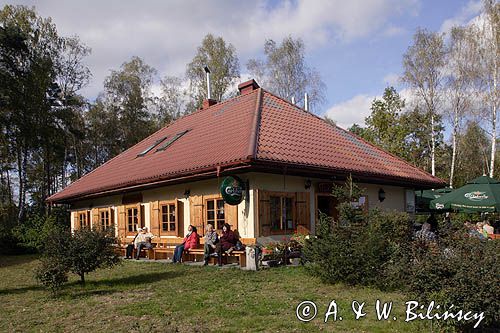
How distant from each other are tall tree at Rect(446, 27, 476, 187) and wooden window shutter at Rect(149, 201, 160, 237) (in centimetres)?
1887

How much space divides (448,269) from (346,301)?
87.2 inches

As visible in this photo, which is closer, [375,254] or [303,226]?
[375,254]

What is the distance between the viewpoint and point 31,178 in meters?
38.8

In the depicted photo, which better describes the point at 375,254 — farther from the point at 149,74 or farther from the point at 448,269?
the point at 149,74

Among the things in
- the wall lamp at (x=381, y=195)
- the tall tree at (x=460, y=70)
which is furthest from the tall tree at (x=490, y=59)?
the wall lamp at (x=381, y=195)

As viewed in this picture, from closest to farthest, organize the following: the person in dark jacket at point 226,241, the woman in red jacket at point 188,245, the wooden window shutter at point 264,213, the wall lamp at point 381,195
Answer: the person in dark jacket at point 226,241, the wooden window shutter at point 264,213, the woman in red jacket at point 188,245, the wall lamp at point 381,195

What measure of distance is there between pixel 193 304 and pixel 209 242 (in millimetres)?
5002

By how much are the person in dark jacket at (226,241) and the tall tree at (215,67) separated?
2298 cm

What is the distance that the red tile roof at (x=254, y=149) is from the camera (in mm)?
12898

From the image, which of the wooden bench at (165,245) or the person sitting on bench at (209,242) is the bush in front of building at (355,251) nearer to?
the person sitting on bench at (209,242)

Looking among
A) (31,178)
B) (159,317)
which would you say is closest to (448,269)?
(159,317)

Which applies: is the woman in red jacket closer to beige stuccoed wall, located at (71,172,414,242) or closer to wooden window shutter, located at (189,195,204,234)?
wooden window shutter, located at (189,195,204,234)

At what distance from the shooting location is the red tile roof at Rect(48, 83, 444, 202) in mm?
12898

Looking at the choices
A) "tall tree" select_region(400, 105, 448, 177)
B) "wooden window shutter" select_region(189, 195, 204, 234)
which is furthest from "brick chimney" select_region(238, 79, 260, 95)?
"tall tree" select_region(400, 105, 448, 177)
